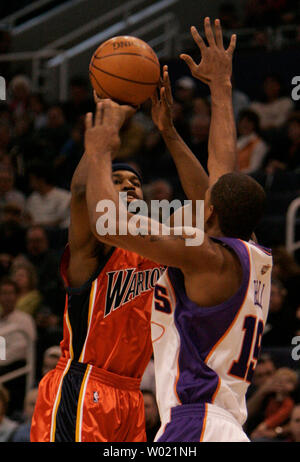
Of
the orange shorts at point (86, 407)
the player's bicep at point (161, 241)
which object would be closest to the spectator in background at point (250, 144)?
the orange shorts at point (86, 407)

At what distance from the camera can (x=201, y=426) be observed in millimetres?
3299

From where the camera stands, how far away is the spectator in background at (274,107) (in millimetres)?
10344

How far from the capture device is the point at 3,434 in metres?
6.57

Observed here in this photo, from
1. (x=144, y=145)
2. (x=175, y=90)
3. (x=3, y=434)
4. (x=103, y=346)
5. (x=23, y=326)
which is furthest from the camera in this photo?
(x=175, y=90)

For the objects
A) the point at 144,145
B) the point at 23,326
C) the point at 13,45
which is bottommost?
the point at 23,326

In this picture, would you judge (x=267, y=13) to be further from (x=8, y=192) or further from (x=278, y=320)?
(x=278, y=320)

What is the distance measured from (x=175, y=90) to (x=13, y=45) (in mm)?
3761

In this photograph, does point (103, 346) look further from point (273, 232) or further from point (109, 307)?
point (273, 232)

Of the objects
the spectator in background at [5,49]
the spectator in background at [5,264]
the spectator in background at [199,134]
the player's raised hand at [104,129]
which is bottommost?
the spectator in background at [5,264]

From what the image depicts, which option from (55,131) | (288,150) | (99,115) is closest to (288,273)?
(288,150)

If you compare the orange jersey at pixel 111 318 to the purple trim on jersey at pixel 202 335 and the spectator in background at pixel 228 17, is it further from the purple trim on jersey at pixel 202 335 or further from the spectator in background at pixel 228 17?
the spectator in background at pixel 228 17

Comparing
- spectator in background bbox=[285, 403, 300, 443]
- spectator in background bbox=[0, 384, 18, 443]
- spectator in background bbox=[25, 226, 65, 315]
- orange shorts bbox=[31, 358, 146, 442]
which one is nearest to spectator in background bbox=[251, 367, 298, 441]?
spectator in background bbox=[285, 403, 300, 443]

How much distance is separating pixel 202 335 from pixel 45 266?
580cm
